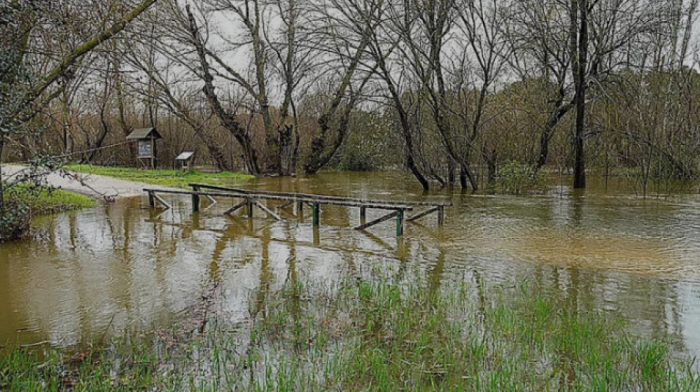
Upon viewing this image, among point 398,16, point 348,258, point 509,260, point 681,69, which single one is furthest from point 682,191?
point 348,258

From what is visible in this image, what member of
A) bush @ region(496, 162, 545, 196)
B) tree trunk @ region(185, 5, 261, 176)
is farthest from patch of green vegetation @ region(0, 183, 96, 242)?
bush @ region(496, 162, 545, 196)

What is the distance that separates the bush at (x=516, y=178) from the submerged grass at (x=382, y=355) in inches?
460

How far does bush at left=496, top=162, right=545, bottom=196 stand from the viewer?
16.2 metres

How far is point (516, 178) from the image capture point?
642 inches

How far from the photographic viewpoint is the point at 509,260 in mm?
7312

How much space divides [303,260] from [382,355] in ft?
11.7

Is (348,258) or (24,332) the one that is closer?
(24,332)

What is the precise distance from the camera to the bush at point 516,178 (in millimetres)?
16250

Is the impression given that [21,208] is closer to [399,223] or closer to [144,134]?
[399,223]

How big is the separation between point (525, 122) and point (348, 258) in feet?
44.2

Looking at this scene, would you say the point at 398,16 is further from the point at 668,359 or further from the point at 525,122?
the point at 668,359

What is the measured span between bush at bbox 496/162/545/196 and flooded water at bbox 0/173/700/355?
367 cm

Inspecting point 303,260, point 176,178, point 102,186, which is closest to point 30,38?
point 303,260

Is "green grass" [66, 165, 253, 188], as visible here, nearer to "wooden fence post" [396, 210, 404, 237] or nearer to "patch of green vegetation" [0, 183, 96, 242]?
"patch of green vegetation" [0, 183, 96, 242]
